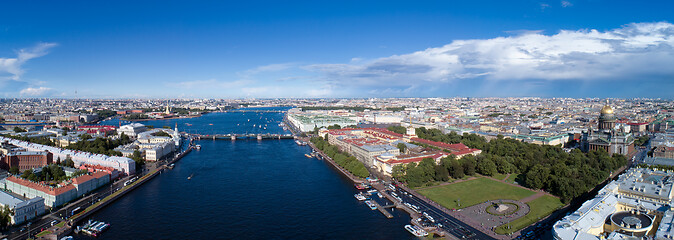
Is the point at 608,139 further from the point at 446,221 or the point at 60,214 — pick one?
the point at 60,214

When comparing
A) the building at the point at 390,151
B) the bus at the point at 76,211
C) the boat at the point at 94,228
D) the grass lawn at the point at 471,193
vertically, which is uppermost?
the building at the point at 390,151

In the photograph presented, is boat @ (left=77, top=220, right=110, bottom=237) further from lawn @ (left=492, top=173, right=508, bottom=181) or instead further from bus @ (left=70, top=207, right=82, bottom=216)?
lawn @ (left=492, top=173, right=508, bottom=181)

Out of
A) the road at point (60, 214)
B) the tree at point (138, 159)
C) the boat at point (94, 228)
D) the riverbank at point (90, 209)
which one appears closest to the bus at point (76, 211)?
the road at point (60, 214)

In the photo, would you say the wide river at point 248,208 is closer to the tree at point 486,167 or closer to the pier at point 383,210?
the pier at point 383,210

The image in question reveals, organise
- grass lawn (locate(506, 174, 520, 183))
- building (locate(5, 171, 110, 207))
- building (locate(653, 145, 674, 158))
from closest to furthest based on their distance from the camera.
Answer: building (locate(5, 171, 110, 207)), grass lawn (locate(506, 174, 520, 183)), building (locate(653, 145, 674, 158))

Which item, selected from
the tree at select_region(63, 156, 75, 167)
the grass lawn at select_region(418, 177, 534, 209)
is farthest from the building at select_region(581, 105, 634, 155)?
the tree at select_region(63, 156, 75, 167)

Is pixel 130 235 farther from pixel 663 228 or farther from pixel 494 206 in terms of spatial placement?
pixel 663 228
